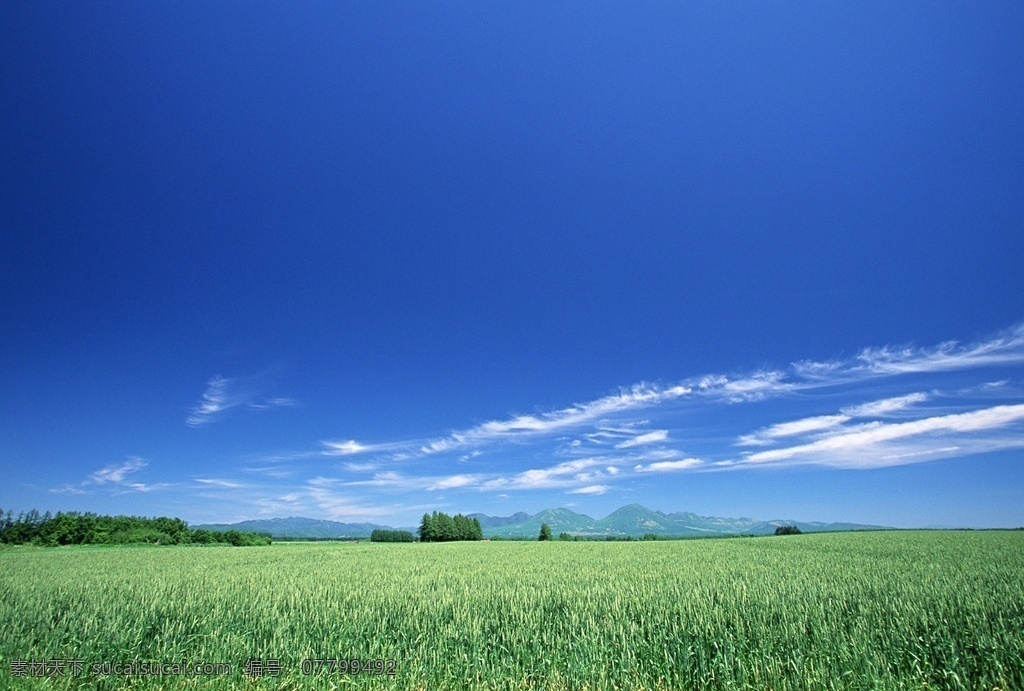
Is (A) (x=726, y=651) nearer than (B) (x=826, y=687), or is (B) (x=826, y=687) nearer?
(B) (x=826, y=687)

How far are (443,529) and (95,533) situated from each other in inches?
2583

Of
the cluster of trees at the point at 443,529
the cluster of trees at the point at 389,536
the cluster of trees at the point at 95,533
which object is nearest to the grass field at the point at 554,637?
the cluster of trees at the point at 95,533

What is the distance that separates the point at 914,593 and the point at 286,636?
14790 millimetres

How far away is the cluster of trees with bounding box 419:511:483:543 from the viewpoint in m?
105

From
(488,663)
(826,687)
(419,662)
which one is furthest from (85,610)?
(826,687)

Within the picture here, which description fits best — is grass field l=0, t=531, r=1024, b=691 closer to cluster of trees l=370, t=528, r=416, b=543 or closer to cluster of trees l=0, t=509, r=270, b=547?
cluster of trees l=0, t=509, r=270, b=547

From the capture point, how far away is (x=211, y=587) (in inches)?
543

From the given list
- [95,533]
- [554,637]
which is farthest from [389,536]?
[554,637]

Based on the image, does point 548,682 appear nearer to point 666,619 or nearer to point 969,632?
point 666,619

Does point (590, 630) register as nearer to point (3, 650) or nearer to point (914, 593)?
point (914, 593)

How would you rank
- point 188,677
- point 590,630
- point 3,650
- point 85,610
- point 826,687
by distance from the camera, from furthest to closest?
point 85,610
point 3,650
point 590,630
point 188,677
point 826,687

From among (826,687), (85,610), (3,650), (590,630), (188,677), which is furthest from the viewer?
(85,610)

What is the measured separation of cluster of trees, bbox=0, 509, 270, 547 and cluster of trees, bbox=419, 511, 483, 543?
44154 millimetres

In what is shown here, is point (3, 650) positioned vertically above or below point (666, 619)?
below
